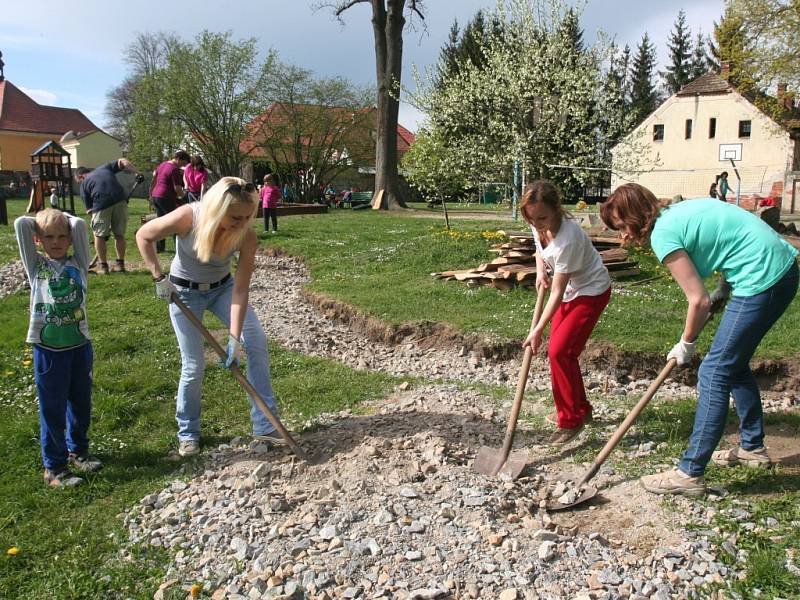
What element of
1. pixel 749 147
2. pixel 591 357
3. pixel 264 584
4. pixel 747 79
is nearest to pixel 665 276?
pixel 591 357

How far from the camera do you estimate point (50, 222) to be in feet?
13.9

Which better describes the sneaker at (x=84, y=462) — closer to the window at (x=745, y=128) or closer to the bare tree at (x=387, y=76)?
the bare tree at (x=387, y=76)

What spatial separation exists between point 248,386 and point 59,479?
4.51ft

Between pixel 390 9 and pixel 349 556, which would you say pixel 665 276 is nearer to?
pixel 349 556

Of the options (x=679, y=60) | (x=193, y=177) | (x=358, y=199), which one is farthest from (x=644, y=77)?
(x=193, y=177)

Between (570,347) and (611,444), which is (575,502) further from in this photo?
(570,347)

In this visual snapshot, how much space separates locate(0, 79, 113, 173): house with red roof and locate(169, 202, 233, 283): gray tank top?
167 ft

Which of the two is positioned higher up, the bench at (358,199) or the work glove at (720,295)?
the bench at (358,199)

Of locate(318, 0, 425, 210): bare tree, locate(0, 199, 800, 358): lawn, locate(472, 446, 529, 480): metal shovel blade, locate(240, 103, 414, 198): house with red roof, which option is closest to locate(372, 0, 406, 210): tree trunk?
locate(318, 0, 425, 210): bare tree

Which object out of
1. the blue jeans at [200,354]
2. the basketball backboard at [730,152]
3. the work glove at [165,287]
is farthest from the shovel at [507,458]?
the basketball backboard at [730,152]

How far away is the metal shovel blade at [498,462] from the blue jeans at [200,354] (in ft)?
4.91

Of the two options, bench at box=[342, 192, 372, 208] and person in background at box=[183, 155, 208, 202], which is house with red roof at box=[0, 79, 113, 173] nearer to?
bench at box=[342, 192, 372, 208]

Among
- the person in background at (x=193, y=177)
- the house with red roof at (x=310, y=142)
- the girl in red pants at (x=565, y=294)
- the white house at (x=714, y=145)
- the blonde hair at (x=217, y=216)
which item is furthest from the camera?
the white house at (x=714, y=145)

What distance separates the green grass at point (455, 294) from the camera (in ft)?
23.6
